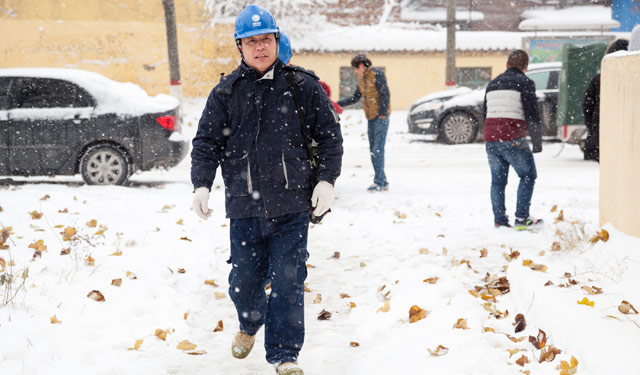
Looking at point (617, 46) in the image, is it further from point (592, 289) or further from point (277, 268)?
point (277, 268)

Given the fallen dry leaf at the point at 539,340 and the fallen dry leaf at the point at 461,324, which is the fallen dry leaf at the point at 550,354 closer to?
the fallen dry leaf at the point at 539,340

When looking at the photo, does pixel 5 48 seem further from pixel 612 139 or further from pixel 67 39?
pixel 612 139

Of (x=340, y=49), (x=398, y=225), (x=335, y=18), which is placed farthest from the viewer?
(x=335, y=18)

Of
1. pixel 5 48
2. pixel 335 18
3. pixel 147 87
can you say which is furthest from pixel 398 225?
pixel 335 18

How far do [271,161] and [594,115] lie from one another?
5.53 metres

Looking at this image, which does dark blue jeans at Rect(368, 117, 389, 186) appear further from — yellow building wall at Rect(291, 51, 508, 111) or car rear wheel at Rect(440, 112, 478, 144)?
yellow building wall at Rect(291, 51, 508, 111)

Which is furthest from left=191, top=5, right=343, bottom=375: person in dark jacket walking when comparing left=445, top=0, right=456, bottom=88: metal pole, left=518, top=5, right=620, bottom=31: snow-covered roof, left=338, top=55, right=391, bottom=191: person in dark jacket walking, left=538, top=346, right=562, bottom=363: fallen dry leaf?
left=518, top=5, right=620, bottom=31: snow-covered roof

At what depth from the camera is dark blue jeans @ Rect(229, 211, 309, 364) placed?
3.65 meters

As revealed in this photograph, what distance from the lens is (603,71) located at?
18.2 ft

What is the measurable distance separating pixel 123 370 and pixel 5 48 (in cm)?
2424

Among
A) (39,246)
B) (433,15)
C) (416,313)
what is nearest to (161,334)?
(416,313)

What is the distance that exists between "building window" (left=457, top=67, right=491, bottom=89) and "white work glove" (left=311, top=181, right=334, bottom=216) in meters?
25.0

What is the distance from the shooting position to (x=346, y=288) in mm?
5500

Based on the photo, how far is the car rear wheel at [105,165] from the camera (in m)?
9.80
